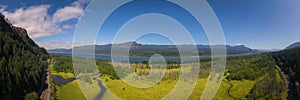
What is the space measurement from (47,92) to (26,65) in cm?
1430

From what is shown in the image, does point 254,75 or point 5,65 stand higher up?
point 5,65

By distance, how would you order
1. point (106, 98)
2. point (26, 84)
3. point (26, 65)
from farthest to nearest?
point (26, 65) < point (26, 84) < point (106, 98)

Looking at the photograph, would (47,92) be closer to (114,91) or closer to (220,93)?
(114,91)

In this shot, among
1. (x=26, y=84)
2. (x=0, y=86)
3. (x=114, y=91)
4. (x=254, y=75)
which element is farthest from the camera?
(x=254, y=75)

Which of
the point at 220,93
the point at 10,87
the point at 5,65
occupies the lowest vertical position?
the point at 220,93

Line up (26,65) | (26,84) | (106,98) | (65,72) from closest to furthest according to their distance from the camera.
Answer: (106,98) < (26,84) < (26,65) < (65,72)

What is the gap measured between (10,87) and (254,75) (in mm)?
58761

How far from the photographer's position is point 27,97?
38344 mm

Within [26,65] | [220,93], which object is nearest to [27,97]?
[26,65]

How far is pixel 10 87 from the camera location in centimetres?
3934

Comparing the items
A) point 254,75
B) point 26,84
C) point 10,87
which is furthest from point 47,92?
point 254,75

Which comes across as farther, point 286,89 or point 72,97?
point 286,89

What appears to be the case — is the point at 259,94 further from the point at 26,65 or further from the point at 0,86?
the point at 26,65

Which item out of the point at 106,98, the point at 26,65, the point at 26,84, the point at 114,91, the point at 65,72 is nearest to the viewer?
the point at 106,98
